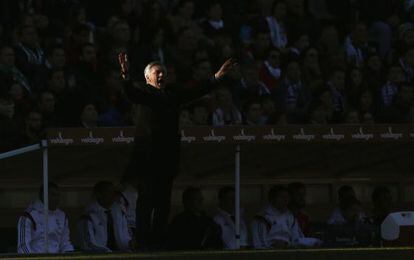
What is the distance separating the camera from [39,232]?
13.5m

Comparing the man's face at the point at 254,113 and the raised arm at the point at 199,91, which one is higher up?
the man's face at the point at 254,113

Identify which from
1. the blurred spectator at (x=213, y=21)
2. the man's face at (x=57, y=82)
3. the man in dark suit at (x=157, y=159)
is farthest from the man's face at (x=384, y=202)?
the blurred spectator at (x=213, y=21)

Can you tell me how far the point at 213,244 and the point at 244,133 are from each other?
128cm

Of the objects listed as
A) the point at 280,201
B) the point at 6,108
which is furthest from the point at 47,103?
the point at 280,201

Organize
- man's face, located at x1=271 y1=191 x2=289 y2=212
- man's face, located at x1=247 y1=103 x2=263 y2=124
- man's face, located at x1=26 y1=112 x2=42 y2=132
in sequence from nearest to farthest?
man's face, located at x1=26 y1=112 x2=42 y2=132 < man's face, located at x1=271 y1=191 x2=289 y2=212 < man's face, located at x1=247 y1=103 x2=263 y2=124

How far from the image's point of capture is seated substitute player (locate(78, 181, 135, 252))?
548 inches

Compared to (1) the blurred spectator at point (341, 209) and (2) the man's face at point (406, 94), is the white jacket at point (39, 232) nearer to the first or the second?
(1) the blurred spectator at point (341, 209)

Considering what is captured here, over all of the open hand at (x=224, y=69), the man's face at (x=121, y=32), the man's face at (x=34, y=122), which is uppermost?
the man's face at (x=121, y=32)

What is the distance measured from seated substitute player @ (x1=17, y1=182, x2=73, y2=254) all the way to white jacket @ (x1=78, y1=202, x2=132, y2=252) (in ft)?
0.65

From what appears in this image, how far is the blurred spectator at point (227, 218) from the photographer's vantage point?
1452 cm

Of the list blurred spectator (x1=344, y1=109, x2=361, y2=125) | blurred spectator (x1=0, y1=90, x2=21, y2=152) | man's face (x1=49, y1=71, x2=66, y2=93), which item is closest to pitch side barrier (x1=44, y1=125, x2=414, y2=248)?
blurred spectator (x1=0, y1=90, x2=21, y2=152)

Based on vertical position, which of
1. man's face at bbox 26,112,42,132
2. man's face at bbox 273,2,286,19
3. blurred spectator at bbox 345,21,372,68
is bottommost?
man's face at bbox 26,112,42,132

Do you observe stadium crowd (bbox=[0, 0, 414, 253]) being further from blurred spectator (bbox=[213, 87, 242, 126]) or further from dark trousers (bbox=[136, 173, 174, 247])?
dark trousers (bbox=[136, 173, 174, 247])

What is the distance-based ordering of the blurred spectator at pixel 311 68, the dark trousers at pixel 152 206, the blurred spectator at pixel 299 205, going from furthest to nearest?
the blurred spectator at pixel 311 68 → the blurred spectator at pixel 299 205 → the dark trousers at pixel 152 206
